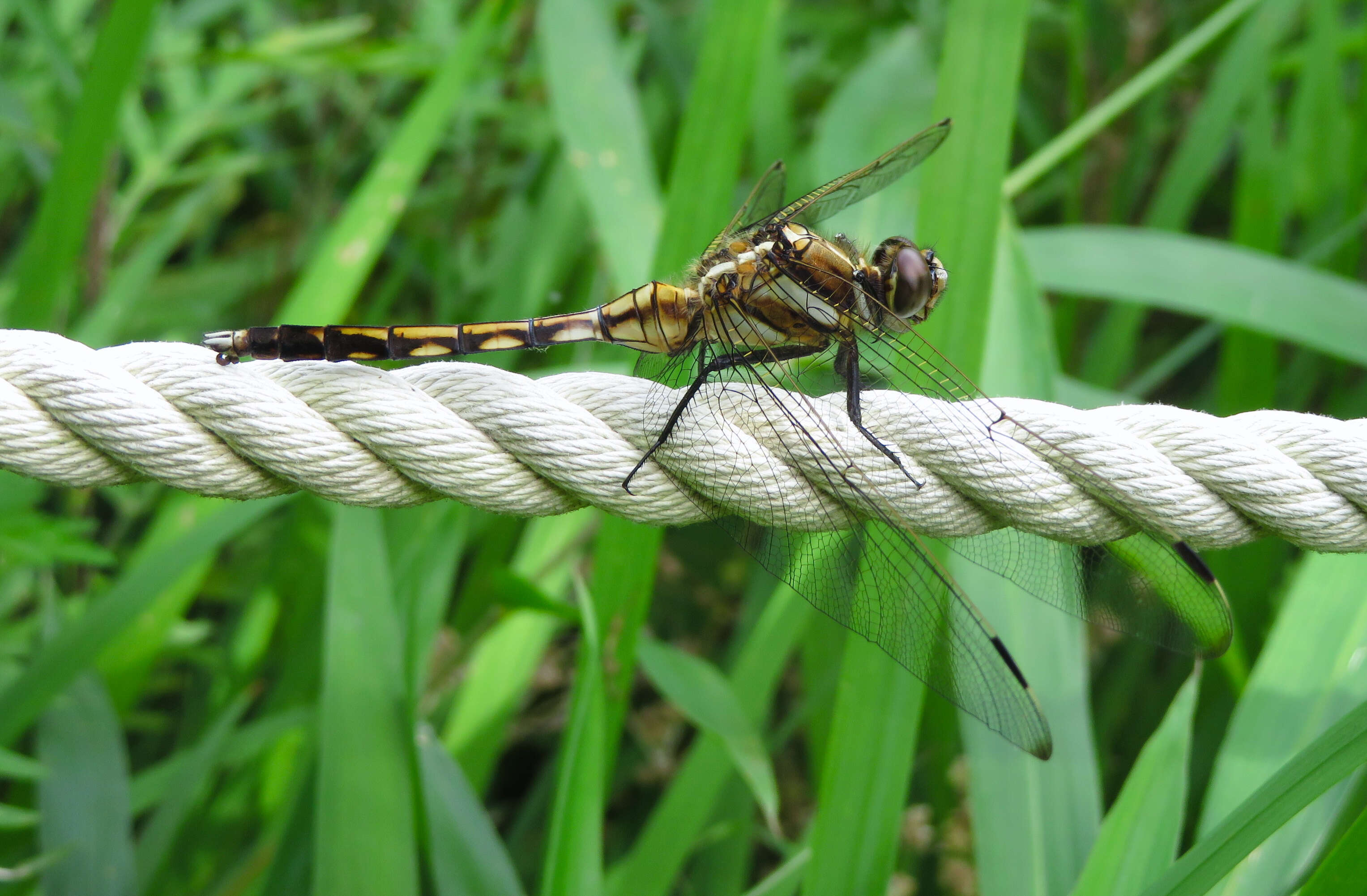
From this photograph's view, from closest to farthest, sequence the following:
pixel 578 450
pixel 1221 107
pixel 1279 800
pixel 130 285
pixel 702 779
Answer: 1. pixel 1279 800
2. pixel 578 450
3. pixel 702 779
4. pixel 130 285
5. pixel 1221 107

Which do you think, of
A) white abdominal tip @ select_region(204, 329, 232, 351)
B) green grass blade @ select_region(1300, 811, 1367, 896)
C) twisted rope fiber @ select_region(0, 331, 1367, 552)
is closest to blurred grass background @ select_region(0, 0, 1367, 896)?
green grass blade @ select_region(1300, 811, 1367, 896)

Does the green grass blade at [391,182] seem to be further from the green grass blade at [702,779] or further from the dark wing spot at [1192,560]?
the dark wing spot at [1192,560]

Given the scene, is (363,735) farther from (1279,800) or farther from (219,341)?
(1279,800)

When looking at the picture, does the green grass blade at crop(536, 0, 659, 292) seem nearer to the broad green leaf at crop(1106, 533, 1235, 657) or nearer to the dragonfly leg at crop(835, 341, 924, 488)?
the dragonfly leg at crop(835, 341, 924, 488)

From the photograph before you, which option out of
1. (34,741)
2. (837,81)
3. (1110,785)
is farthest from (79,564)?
(837,81)

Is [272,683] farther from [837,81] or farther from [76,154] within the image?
[837,81]

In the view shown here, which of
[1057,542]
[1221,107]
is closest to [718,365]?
[1057,542]
